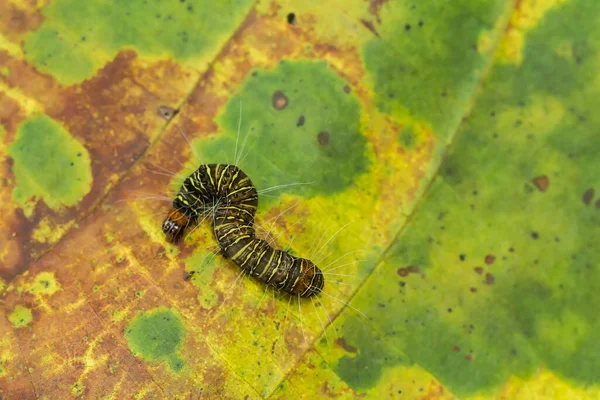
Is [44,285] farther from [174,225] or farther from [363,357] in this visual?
[363,357]

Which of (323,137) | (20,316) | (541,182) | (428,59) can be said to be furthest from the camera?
(323,137)

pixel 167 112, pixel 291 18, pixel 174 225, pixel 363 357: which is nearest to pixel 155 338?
pixel 174 225

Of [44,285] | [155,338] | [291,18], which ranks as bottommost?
[44,285]

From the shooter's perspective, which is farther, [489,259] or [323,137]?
[323,137]

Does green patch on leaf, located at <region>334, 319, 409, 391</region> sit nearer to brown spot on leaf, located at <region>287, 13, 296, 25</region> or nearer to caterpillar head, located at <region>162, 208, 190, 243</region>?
caterpillar head, located at <region>162, 208, 190, 243</region>

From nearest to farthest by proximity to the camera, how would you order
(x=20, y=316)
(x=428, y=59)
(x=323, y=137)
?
(x=20, y=316), (x=428, y=59), (x=323, y=137)

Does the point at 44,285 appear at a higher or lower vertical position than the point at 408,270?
lower

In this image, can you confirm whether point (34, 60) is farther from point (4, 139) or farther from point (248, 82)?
point (248, 82)

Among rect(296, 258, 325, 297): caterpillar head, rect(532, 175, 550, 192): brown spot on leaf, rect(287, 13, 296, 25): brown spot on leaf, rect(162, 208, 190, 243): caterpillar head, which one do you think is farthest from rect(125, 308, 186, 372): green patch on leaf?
rect(532, 175, 550, 192): brown spot on leaf
